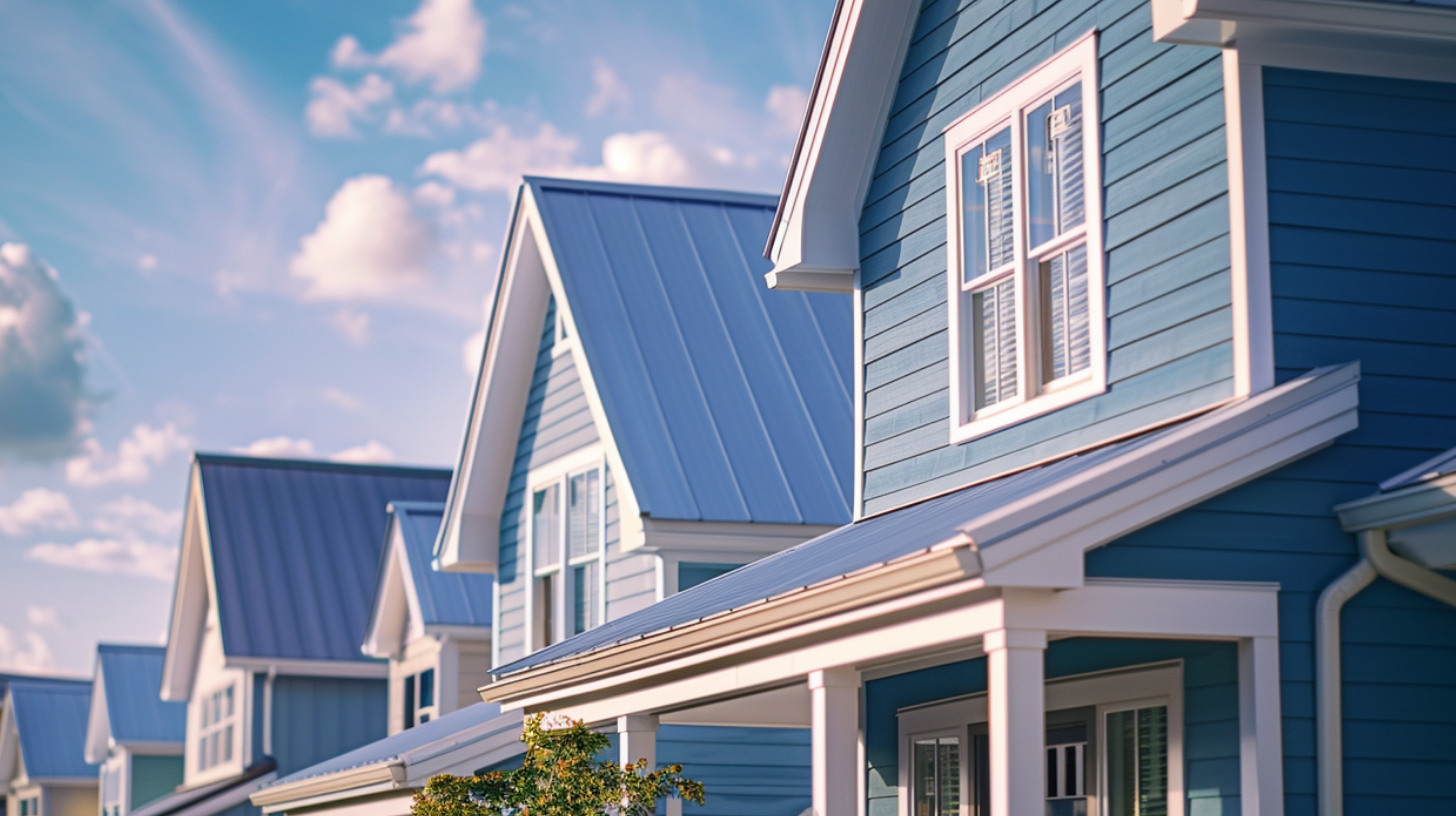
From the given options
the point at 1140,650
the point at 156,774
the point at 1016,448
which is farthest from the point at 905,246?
the point at 156,774

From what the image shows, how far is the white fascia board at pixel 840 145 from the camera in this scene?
11.9 m

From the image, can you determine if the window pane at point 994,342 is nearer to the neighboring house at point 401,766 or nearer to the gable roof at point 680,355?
the neighboring house at point 401,766

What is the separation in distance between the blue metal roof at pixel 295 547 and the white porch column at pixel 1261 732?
23.3m

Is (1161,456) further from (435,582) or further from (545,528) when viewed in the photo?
(435,582)

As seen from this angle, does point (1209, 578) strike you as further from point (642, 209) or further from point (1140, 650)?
point (642, 209)

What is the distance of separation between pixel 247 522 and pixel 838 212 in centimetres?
2092

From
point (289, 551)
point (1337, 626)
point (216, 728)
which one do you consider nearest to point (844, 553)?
point (1337, 626)

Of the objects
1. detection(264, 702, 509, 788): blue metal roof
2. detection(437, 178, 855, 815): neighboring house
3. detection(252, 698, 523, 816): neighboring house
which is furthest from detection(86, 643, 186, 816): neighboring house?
detection(437, 178, 855, 815): neighboring house

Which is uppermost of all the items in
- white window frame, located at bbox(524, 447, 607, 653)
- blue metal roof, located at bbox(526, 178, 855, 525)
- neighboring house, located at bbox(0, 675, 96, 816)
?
blue metal roof, located at bbox(526, 178, 855, 525)

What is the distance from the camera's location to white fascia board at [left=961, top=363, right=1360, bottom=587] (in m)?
7.08

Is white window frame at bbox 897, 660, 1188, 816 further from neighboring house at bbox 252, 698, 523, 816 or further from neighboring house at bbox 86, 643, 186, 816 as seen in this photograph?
neighboring house at bbox 86, 643, 186, 816

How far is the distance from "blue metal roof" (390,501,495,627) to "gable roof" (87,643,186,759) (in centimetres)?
1559

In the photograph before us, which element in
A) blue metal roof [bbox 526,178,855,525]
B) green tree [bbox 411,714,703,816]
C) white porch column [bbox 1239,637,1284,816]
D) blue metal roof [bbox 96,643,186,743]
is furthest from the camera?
blue metal roof [bbox 96,643,186,743]

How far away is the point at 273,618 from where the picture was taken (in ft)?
97.1
